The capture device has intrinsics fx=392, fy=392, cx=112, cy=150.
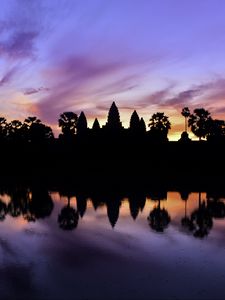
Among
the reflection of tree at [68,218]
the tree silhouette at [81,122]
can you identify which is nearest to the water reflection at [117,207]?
the reflection of tree at [68,218]

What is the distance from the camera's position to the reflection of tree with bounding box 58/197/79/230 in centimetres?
2541

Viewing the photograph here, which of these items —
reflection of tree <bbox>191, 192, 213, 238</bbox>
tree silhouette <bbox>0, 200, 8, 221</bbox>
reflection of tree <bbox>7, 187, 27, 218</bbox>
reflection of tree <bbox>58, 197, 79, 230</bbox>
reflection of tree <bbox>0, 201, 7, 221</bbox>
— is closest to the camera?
reflection of tree <bbox>191, 192, 213, 238</bbox>

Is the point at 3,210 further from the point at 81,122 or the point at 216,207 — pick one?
the point at 81,122

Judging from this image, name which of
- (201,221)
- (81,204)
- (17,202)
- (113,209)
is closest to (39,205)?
(17,202)

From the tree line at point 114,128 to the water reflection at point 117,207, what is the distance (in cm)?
4133

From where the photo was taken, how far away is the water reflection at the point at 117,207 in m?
26.4

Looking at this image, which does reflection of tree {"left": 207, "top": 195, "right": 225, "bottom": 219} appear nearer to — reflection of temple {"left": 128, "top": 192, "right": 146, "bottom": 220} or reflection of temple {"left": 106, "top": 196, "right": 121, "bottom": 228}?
reflection of temple {"left": 128, "top": 192, "right": 146, "bottom": 220}

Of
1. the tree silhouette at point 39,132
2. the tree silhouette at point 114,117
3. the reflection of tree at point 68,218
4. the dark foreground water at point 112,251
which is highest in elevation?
the tree silhouette at point 114,117

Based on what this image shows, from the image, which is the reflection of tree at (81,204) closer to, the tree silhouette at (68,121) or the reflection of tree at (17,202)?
the reflection of tree at (17,202)

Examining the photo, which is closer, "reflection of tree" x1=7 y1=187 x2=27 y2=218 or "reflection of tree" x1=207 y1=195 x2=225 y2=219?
"reflection of tree" x1=207 y1=195 x2=225 y2=219

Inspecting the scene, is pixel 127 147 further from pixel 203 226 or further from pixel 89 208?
pixel 203 226

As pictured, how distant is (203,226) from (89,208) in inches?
398

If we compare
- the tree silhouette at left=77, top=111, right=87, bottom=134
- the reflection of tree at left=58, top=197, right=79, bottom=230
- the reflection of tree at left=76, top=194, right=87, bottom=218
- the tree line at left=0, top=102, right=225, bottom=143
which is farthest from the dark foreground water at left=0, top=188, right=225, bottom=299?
the tree silhouette at left=77, top=111, right=87, bottom=134

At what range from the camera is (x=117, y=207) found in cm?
3222
